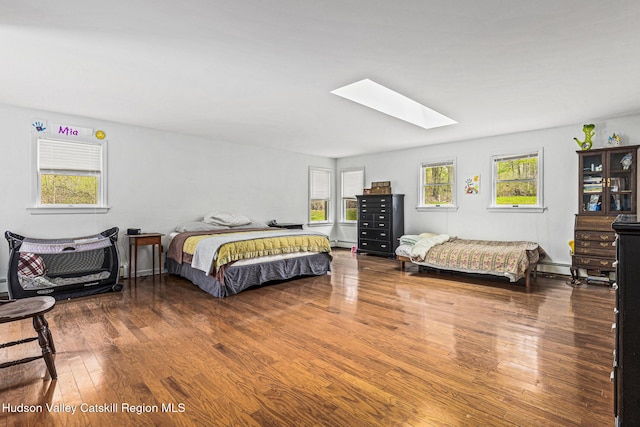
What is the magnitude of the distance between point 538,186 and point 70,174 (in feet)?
23.9

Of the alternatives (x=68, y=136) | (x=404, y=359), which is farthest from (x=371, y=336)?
(x=68, y=136)

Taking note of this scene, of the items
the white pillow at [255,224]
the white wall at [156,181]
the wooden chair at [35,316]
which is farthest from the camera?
the white pillow at [255,224]

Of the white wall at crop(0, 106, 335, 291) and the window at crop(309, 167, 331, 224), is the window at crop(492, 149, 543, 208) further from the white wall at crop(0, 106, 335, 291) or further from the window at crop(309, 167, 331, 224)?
the white wall at crop(0, 106, 335, 291)

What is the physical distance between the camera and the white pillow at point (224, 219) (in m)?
5.76

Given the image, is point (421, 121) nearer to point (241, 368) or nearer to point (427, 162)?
point (427, 162)

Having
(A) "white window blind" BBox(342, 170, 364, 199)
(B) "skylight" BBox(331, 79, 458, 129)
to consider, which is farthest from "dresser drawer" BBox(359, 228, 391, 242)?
(B) "skylight" BBox(331, 79, 458, 129)

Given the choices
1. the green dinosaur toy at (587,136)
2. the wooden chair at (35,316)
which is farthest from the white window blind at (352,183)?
the wooden chair at (35,316)

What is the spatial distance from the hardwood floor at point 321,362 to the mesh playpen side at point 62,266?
0.22 meters

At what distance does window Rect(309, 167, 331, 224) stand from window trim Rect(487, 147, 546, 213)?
3875mm

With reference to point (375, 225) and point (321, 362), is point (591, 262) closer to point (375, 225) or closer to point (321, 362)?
point (375, 225)

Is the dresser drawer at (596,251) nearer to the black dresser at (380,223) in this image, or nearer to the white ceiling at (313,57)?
the white ceiling at (313,57)

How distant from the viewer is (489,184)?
5.89 meters

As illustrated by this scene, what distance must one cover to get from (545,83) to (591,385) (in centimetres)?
286

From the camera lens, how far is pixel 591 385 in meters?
2.00
